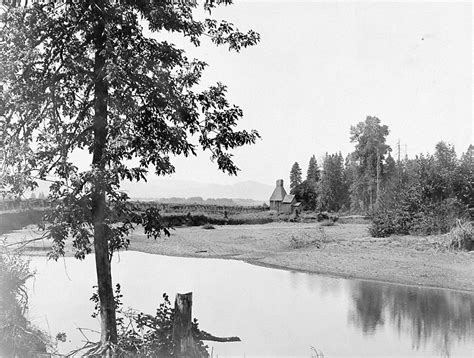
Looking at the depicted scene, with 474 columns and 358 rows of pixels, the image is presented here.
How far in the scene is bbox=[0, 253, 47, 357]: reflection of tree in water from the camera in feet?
30.5

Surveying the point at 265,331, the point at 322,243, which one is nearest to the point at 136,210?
the point at 265,331

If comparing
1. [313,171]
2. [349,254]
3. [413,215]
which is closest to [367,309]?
[349,254]

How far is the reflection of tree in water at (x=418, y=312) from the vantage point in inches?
532

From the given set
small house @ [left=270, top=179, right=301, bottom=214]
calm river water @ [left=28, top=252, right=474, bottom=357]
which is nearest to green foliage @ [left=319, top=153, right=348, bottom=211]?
small house @ [left=270, top=179, right=301, bottom=214]

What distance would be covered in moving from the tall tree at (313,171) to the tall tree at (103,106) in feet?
265

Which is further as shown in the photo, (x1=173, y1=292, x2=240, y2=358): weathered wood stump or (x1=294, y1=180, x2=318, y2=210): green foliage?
(x1=294, y1=180, x2=318, y2=210): green foliage

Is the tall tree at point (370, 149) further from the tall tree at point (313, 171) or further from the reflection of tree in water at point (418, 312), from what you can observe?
the reflection of tree in water at point (418, 312)

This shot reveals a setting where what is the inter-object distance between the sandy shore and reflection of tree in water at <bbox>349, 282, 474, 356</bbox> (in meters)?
1.39

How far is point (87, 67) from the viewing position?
359 inches

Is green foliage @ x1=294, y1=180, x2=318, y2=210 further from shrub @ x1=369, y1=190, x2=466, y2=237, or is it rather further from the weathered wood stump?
the weathered wood stump

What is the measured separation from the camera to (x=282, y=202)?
253ft

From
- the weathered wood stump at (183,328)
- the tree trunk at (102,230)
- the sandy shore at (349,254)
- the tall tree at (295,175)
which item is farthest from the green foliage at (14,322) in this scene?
the tall tree at (295,175)

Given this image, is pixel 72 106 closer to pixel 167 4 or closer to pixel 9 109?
pixel 9 109

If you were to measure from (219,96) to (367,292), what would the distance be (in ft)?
39.2
